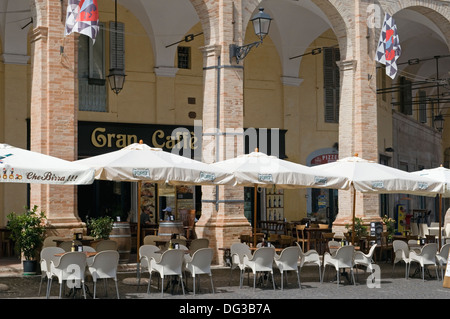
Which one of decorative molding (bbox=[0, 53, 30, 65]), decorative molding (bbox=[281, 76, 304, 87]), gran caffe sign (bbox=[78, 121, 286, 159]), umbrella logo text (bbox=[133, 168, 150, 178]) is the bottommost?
umbrella logo text (bbox=[133, 168, 150, 178])

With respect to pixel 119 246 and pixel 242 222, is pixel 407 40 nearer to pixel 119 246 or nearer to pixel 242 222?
pixel 242 222

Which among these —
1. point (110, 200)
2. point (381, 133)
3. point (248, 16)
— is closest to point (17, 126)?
point (110, 200)

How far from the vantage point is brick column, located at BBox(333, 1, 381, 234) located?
18.8m

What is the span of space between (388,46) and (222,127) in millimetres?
5206

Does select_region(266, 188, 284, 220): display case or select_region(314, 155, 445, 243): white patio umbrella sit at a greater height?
select_region(314, 155, 445, 243): white patio umbrella

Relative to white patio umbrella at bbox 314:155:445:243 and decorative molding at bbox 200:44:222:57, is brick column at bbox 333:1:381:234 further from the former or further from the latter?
white patio umbrella at bbox 314:155:445:243

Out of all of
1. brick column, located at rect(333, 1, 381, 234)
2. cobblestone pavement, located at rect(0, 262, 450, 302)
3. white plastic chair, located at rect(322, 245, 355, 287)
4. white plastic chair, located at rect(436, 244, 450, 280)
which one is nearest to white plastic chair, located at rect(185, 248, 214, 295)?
cobblestone pavement, located at rect(0, 262, 450, 302)

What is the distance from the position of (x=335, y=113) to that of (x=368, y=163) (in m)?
11.2

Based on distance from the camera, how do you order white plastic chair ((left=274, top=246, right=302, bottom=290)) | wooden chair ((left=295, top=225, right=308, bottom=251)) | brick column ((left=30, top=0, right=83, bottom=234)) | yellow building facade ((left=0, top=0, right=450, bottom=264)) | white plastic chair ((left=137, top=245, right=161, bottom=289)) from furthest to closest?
wooden chair ((left=295, top=225, right=308, bottom=251)), yellow building facade ((left=0, top=0, right=450, bottom=264)), brick column ((left=30, top=0, right=83, bottom=234)), white plastic chair ((left=274, top=246, right=302, bottom=290)), white plastic chair ((left=137, top=245, right=161, bottom=289))

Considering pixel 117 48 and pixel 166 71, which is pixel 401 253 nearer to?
pixel 166 71

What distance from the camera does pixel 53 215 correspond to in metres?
14.1

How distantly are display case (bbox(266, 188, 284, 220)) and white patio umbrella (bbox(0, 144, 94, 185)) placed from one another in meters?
12.8

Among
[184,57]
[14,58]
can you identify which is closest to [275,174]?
[14,58]

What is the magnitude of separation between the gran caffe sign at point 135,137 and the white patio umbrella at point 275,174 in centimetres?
736
